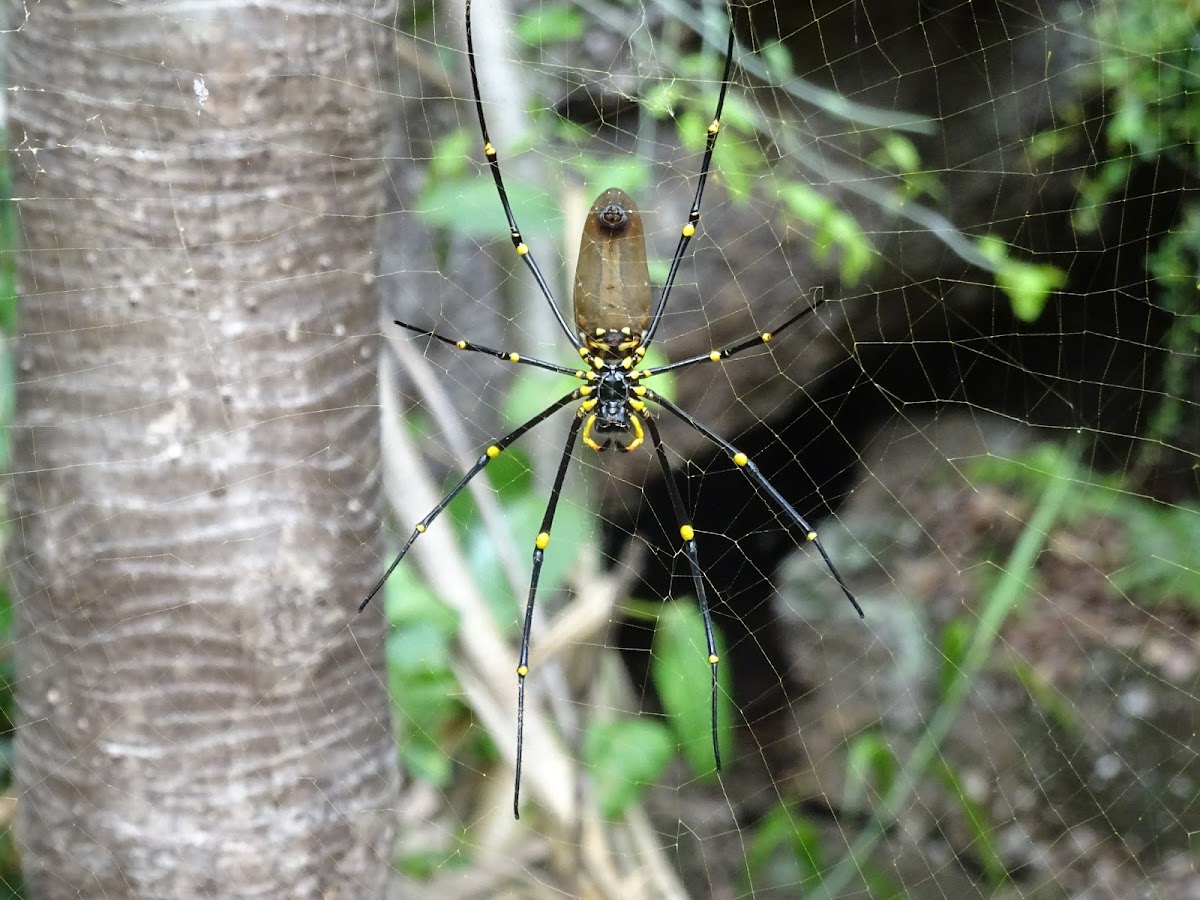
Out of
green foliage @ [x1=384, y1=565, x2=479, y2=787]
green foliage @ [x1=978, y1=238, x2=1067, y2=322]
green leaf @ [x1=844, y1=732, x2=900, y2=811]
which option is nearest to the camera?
green foliage @ [x1=384, y1=565, x2=479, y2=787]

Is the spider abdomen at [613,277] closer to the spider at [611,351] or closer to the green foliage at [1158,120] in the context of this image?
the spider at [611,351]

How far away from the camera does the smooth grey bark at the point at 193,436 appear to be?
80 centimetres

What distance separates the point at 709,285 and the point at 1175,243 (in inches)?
34.0

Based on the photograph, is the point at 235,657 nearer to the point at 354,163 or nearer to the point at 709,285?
the point at 354,163

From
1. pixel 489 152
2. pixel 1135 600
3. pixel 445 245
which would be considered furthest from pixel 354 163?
pixel 1135 600

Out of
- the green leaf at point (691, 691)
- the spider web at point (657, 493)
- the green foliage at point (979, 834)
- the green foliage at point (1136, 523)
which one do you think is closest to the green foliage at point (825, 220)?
the spider web at point (657, 493)

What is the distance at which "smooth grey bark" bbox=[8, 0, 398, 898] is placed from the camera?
0.80 m

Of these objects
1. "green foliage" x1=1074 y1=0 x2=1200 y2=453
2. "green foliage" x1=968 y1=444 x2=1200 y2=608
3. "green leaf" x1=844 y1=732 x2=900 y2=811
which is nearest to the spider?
"green leaf" x1=844 y1=732 x2=900 y2=811

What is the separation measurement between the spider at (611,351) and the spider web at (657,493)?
2.4 inches

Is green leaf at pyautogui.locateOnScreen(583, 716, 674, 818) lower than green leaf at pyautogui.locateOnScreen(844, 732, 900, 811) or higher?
higher

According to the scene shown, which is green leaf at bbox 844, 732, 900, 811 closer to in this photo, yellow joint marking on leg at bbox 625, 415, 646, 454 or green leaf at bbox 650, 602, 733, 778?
green leaf at bbox 650, 602, 733, 778

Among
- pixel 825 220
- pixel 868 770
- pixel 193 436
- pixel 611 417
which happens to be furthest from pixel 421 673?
pixel 868 770

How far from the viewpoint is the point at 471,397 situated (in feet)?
6.70

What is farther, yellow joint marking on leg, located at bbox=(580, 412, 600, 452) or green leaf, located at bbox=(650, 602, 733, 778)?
green leaf, located at bbox=(650, 602, 733, 778)
